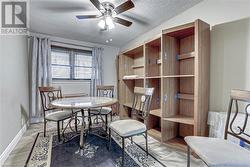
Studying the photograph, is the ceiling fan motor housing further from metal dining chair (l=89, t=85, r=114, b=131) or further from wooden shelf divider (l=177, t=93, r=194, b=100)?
wooden shelf divider (l=177, t=93, r=194, b=100)

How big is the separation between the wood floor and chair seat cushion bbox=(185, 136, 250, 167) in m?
0.59

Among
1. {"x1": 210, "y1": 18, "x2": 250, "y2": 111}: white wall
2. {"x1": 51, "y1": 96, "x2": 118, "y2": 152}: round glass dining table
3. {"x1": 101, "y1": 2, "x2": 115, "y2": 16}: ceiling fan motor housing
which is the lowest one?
{"x1": 51, "y1": 96, "x2": 118, "y2": 152}: round glass dining table

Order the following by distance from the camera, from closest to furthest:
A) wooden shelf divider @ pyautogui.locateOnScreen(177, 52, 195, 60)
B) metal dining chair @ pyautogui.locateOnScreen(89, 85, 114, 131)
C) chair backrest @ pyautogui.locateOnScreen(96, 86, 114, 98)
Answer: wooden shelf divider @ pyautogui.locateOnScreen(177, 52, 195, 60), metal dining chair @ pyautogui.locateOnScreen(89, 85, 114, 131), chair backrest @ pyautogui.locateOnScreen(96, 86, 114, 98)

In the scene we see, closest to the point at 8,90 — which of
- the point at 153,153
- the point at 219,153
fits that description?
the point at 153,153

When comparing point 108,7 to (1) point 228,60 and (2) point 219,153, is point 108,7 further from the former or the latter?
(2) point 219,153

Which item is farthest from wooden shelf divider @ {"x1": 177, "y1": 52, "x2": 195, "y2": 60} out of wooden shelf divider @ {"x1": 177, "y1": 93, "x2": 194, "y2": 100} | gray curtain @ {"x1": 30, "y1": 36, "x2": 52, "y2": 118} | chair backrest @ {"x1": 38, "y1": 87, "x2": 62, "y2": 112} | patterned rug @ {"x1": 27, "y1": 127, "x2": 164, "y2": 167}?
gray curtain @ {"x1": 30, "y1": 36, "x2": 52, "y2": 118}

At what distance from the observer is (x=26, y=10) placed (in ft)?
7.72

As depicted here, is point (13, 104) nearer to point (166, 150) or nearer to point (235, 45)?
point (166, 150)

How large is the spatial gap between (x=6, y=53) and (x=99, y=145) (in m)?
Result: 1.98

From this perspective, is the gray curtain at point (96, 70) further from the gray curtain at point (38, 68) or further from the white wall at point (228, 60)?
the white wall at point (228, 60)

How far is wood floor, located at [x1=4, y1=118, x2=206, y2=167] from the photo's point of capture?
65.6 inches

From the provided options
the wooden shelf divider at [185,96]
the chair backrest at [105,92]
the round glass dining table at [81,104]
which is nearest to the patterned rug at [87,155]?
the round glass dining table at [81,104]

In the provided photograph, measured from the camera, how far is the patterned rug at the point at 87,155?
65.9 inches

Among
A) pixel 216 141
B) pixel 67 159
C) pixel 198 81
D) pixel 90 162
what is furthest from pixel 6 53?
pixel 216 141
